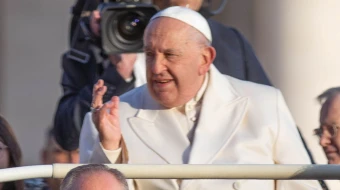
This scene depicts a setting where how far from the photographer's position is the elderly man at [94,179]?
5.21 meters

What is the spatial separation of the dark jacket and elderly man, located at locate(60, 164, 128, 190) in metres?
2.38

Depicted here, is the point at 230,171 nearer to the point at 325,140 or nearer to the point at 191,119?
the point at 191,119

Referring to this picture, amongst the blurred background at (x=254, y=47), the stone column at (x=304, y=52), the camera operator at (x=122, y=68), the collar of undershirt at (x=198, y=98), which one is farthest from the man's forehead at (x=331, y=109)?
the stone column at (x=304, y=52)

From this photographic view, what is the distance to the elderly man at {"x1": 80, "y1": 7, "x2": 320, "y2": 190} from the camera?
682cm

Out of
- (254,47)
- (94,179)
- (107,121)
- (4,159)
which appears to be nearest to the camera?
(94,179)

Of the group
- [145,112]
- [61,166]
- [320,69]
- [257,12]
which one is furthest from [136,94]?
[257,12]

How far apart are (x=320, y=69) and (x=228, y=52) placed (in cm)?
291

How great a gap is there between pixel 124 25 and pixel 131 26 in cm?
4

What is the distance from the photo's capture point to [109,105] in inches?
260

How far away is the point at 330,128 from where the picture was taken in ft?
24.8

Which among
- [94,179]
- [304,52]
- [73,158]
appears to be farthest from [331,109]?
[304,52]

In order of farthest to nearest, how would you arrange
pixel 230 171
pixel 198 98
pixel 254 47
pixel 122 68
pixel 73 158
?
1. pixel 254 47
2. pixel 73 158
3. pixel 122 68
4. pixel 198 98
5. pixel 230 171

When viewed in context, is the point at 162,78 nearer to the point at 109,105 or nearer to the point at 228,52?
the point at 109,105

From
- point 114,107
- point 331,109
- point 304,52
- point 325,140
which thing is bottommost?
point 304,52
